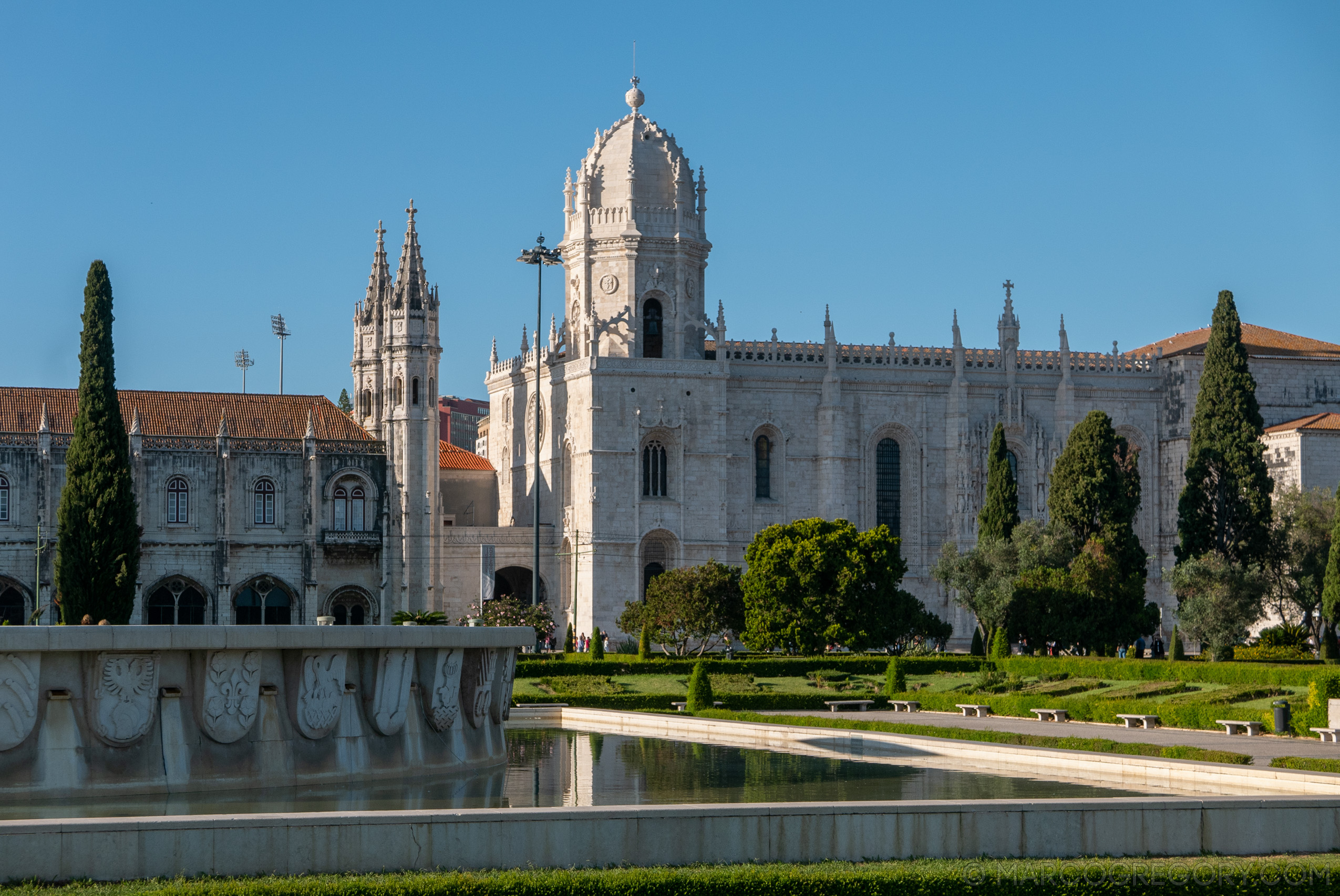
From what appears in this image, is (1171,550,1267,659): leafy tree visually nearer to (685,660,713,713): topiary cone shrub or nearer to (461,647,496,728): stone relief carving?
(685,660,713,713): topiary cone shrub

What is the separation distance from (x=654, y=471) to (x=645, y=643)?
1611 cm

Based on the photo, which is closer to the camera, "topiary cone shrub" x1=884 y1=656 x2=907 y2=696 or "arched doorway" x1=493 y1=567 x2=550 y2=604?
"topiary cone shrub" x1=884 y1=656 x2=907 y2=696

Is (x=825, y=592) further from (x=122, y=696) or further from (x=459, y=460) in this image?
(x=122, y=696)

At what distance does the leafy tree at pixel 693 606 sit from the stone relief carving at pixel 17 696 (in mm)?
37356

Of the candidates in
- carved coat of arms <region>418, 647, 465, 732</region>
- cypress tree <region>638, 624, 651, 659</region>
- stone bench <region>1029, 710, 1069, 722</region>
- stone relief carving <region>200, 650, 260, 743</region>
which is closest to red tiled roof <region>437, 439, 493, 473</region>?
cypress tree <region>638, 624, 651, 659</region>

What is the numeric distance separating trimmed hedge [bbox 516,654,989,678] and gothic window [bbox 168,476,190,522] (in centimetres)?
2156

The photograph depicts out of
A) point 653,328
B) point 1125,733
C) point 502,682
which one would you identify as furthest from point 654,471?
point 502,682

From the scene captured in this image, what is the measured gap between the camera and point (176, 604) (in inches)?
2425

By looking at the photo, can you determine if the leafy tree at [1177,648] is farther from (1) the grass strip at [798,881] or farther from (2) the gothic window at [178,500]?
(2) the gothic window at [178,500]

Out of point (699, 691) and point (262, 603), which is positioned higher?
point (262, 603)

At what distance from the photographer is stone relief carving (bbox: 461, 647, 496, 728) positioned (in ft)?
74.2

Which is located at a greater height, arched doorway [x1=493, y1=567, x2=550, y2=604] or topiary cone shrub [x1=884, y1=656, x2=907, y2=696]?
arched doorway [x1=493, y1=567, x2=550, y2=604]

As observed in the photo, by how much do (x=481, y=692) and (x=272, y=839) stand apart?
24.8 ft

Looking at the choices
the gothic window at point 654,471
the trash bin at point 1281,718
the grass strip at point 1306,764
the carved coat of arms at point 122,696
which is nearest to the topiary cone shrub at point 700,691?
the trash bin at point 1281,718
